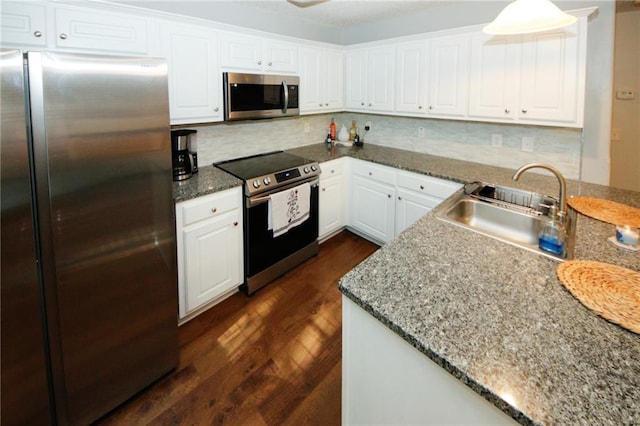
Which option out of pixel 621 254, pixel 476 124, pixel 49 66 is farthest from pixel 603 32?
pixel 49 66

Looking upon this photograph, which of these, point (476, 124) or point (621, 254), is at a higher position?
point (476, 124)

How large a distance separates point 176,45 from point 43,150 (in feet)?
4.56

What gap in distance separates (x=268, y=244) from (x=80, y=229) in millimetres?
1458

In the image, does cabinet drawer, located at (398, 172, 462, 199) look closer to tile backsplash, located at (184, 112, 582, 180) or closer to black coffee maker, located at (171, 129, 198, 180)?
tile backsplash, located at (184, 112, 582, 180)

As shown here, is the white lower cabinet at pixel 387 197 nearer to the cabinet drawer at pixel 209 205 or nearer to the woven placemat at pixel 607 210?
the woven placemat at pixel 607 210

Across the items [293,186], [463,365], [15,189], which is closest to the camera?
[463,365]

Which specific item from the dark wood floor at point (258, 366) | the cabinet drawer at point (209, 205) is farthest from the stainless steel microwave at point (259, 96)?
the dark wood floor at point (258, 366)

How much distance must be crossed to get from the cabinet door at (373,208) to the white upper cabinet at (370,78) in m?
0.82

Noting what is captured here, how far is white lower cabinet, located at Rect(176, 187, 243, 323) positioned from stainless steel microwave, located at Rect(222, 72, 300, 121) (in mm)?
743

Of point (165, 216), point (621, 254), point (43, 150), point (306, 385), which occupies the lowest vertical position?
point (306, 385)

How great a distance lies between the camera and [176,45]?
2.30 m

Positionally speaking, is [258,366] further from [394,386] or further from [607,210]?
[607,210]

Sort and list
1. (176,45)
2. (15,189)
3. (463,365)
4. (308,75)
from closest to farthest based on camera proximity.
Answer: (463,365) < (15,189) < (176,45) < (308,75)

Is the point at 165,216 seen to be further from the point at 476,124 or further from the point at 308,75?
the point at 476,124
